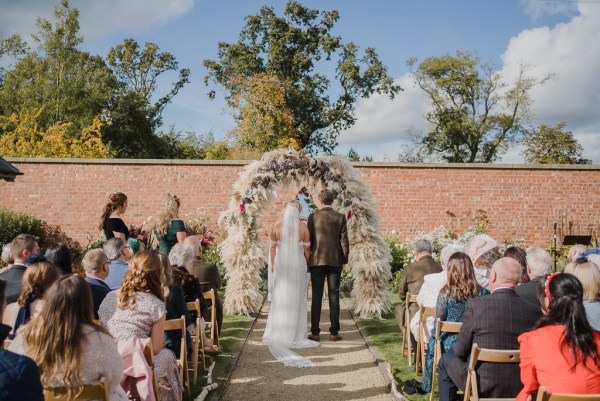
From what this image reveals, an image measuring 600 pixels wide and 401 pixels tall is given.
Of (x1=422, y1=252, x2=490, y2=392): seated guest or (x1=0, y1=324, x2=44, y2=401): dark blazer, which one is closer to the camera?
(x1=0, y1=324, x2=44, y2=401): dark blazer

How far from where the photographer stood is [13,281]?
18.0ft

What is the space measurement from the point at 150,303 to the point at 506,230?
43.5ft

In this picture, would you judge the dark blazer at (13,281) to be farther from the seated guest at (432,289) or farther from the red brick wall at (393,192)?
the red brick wall at (393,192)

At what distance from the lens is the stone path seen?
19.7 ft

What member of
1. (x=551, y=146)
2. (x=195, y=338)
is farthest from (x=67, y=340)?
(x=551, y=146)

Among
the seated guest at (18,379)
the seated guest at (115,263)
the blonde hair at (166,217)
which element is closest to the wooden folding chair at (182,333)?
the seated guest at (115,263)

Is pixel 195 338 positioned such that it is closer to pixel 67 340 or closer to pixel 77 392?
pixel 77 392

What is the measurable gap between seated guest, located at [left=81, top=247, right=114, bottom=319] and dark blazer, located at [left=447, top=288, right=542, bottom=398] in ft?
9.89

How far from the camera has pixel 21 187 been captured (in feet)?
53.4

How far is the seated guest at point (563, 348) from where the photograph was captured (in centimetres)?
346

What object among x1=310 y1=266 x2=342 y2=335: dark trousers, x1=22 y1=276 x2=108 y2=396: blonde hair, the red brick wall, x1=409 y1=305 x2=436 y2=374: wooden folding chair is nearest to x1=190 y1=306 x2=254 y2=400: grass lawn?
x1=310 y1=266 x2=342 y2=335: dark trousers

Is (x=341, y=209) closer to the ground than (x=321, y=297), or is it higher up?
higher up

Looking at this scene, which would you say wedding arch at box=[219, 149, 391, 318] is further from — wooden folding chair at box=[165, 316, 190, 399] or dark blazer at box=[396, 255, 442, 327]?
wooden folding chair at box=[165, 316, 190, 399]

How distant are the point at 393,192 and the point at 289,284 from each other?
829 centimetres
